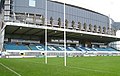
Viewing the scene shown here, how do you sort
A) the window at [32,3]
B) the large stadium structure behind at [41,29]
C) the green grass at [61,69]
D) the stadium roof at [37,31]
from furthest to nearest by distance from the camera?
the window at [32,3], the large stadium structure behind at [41,29], the stadium roof at [37,31], the green grass at [61,69]

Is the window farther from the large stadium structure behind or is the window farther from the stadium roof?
the stadium roof

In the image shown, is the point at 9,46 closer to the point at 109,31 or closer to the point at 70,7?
the point at 70,7

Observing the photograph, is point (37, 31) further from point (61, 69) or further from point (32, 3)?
point (61, 69)

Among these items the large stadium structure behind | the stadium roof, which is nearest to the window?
the large stadium structure behind

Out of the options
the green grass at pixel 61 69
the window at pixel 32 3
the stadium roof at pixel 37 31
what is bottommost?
the green grass at pixel 61 69

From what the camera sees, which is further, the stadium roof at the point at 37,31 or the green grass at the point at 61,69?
the stadium roof at the point at 37,31

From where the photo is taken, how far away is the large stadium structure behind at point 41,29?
5903 cm

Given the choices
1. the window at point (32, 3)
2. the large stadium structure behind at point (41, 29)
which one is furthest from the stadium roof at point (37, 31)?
the window at point (32, 3)

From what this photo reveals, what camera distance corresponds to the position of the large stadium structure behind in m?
59.0

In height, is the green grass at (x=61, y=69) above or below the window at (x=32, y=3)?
below

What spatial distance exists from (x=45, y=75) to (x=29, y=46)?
52.7 metres

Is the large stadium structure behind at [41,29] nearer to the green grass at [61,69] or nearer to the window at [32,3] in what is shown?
the window at [32,3]

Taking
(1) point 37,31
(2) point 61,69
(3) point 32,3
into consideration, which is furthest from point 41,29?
(2) point 61,69

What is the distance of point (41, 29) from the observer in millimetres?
60719
